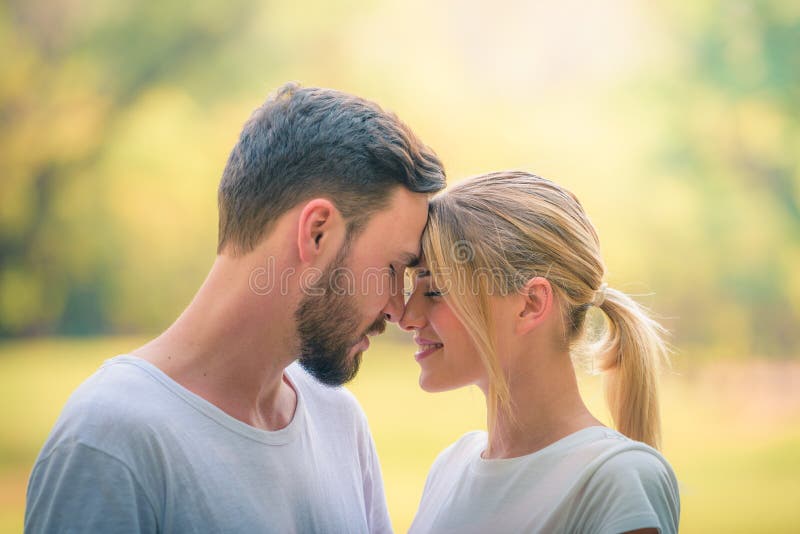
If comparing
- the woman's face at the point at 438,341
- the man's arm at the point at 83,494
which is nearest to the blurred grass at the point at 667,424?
the woman's face at the point at 438,341

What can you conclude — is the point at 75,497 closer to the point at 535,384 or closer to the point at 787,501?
the point at 535,384

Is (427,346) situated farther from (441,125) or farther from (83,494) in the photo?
(441,125)

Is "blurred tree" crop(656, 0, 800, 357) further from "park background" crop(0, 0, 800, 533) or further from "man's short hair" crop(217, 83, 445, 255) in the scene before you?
"man's short hair" crop(217, 83, 445, 255)

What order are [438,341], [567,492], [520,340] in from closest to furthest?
[567,492], [520,340], [438,341]

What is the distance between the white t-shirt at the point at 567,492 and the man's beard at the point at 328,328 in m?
0.32

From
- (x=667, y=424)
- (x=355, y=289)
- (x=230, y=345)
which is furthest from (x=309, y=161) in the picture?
(x=667, y=424)

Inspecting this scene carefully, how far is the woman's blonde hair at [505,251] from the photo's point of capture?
4.91 ft

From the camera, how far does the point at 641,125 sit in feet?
12.9

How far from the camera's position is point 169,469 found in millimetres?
1224

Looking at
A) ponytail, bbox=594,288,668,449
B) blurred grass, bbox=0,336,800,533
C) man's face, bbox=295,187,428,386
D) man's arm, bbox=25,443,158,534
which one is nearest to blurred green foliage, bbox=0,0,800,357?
blurred grass, bbox=0,336,800,533

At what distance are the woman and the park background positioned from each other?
232 cm

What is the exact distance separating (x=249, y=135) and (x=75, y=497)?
679mm

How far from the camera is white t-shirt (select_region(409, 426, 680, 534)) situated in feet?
4.14

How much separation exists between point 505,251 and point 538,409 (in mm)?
303
